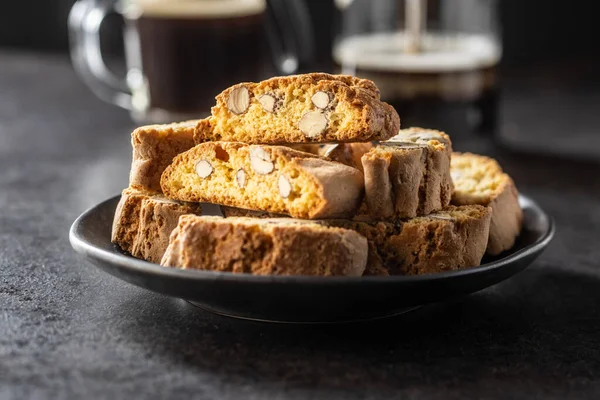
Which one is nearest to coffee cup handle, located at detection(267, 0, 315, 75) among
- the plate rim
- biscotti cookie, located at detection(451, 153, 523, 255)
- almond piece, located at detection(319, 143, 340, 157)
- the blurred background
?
the blurred background

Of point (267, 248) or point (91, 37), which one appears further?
point (91, 37)

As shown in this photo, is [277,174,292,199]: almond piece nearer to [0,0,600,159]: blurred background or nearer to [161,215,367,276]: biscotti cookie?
[161,215,367,276]: biscotti cookie

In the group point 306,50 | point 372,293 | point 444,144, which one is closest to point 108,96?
point 306,50

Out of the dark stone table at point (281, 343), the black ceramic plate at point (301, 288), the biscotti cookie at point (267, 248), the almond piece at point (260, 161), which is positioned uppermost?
the almond piece at point (260, 161)

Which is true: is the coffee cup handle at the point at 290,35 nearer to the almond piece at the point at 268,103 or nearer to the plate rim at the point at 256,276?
the almond piece at the point at 268,103

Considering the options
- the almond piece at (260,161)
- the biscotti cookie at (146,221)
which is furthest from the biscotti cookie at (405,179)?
the biscotti cookie at (146,221)

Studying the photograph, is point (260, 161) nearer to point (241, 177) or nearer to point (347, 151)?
point (241, 177)

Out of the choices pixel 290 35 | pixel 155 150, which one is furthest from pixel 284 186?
pixel 290 35
